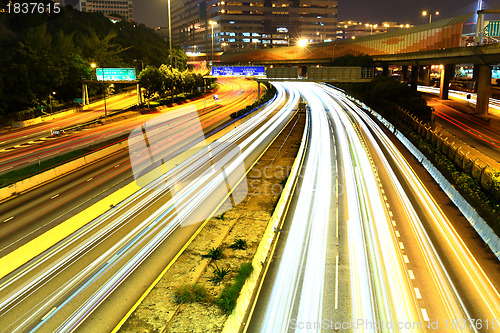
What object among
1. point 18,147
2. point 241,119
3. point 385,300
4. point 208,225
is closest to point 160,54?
point 241,119

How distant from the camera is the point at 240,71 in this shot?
88.8 metres

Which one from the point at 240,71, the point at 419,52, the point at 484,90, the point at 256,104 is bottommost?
the point at 256,104

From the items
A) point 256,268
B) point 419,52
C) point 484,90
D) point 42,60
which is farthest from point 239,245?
point 42,60

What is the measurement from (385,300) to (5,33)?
310 feet

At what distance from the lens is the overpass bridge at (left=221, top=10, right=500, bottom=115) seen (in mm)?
69125

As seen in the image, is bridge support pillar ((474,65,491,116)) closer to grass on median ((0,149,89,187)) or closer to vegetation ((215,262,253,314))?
grass on median ((0,149,89,187))

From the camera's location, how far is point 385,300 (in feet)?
55.2

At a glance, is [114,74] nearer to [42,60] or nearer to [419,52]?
[42,60]

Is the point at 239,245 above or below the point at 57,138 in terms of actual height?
below

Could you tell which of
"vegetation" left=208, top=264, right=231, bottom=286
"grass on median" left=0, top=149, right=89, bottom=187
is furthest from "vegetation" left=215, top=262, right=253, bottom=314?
"grass on median" left=0, top=149, right=89, bottom=187

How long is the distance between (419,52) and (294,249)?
245ft

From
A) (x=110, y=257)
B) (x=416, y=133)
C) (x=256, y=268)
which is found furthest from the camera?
(x=416, y=133)

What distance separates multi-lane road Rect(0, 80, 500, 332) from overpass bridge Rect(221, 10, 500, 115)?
3838cm

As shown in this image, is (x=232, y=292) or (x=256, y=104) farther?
(x=256, y=104)
